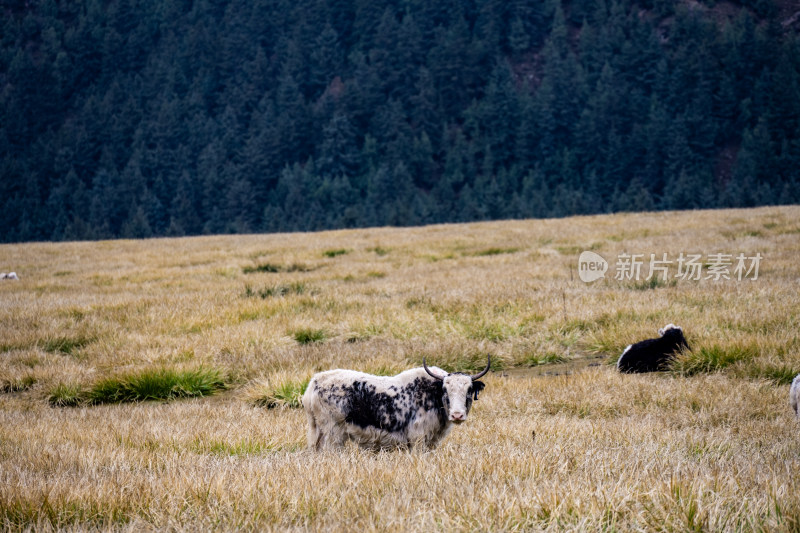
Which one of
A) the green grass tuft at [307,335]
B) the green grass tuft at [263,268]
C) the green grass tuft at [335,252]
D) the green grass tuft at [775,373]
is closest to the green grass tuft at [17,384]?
the green grass tuft at [307,335]

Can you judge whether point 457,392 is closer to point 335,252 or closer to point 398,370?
point 398,370

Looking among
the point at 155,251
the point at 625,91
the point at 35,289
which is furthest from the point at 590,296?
the point at 625,91

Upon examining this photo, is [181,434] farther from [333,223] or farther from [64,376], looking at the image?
[333,223]

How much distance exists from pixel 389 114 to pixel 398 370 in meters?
148

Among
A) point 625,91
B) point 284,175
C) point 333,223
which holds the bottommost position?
point 333,223

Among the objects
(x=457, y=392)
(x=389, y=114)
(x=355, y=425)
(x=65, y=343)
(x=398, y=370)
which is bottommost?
(x=65, y=343)

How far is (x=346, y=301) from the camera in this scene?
44.8 feet

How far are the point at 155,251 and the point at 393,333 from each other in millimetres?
19957

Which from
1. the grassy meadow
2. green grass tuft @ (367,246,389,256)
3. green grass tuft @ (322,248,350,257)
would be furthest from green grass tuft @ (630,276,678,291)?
green grass tuft @ (322,248,350,257)

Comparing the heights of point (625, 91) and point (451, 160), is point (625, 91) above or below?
above
